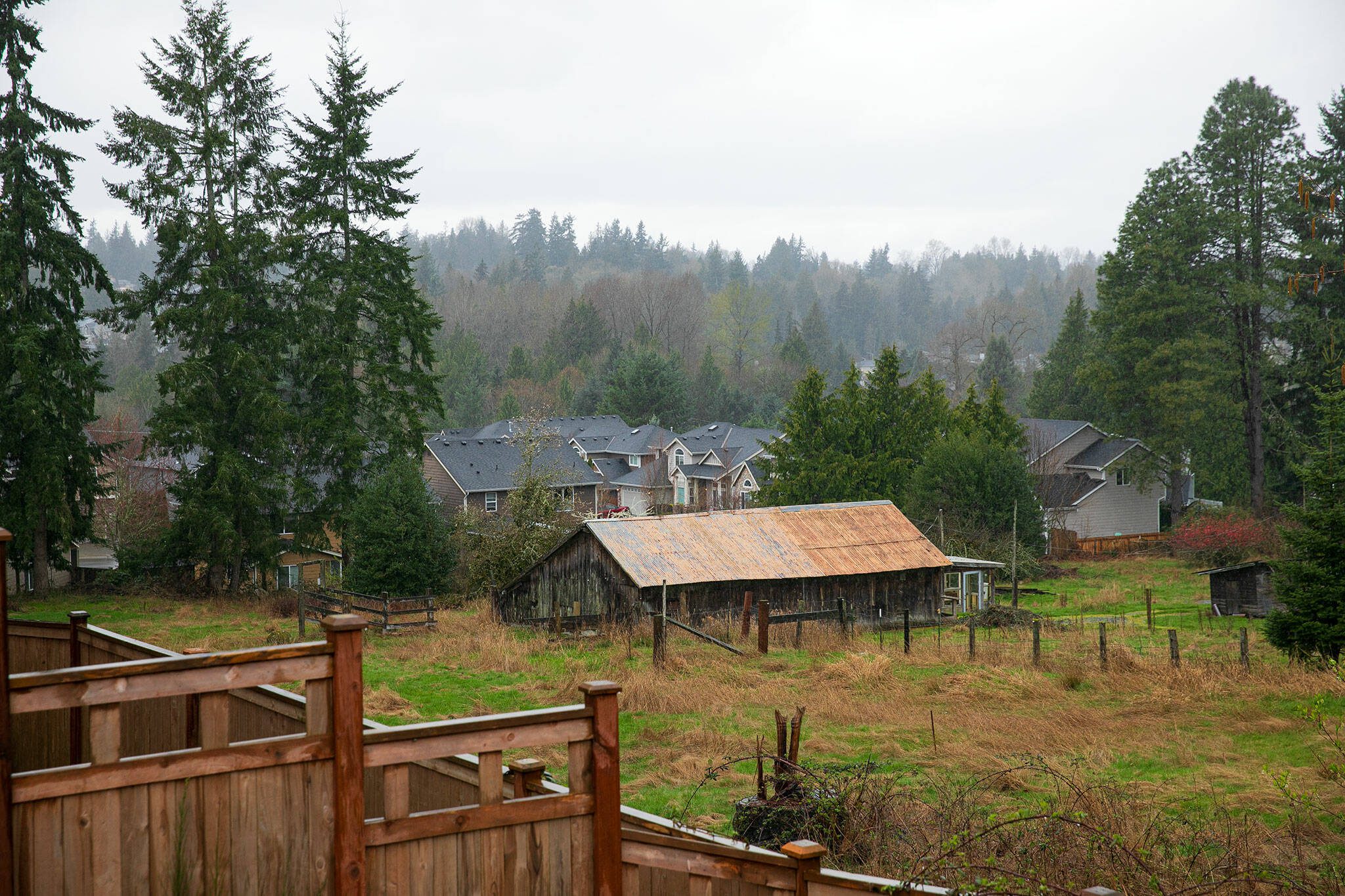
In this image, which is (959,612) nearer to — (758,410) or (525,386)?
(758,410)

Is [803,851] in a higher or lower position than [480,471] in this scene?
lower

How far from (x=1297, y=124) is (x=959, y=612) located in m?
29.7

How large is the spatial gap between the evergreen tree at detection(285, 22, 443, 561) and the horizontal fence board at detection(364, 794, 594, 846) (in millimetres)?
30188

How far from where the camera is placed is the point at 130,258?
17062 centimetres

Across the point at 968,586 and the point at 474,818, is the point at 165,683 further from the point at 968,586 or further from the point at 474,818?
the point at 968,586

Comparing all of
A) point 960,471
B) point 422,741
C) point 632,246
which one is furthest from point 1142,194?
point 632,246

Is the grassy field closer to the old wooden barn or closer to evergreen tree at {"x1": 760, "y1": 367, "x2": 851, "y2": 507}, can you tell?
the old wooden barn

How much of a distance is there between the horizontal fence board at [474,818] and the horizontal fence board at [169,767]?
50 cm

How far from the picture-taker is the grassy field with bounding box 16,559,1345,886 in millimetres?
12766

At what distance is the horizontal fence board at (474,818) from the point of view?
5129 mm

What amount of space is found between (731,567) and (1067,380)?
4265 cm

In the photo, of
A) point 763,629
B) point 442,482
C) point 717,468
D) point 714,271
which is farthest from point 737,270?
point 763,629

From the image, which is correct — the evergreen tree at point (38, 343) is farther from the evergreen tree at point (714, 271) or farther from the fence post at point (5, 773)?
the evergreen tree at point (714, 271)

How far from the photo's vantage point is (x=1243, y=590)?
100 ft
